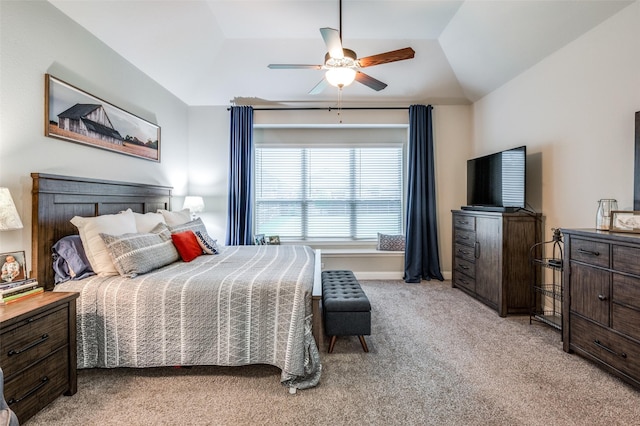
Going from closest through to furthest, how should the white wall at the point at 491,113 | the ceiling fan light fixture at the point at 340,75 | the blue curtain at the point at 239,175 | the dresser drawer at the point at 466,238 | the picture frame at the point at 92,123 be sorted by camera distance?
the white wall at the point at 491,113
the picture frame at the point at 92,123
the ceiling fan light fixture at the point at 340,75
the dresser drawer at the point at 466,238
the blue curtain at the point at 239,175

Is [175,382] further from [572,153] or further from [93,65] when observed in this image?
[572,153]

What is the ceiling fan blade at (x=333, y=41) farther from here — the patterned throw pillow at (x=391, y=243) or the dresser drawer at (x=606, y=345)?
the patterned throw pillow at (x=391, y=243)

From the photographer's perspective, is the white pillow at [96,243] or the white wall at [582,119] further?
the white wall at [582,119]

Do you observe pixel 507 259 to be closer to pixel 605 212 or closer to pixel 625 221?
pixel 605 212

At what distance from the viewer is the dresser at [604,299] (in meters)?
1.92

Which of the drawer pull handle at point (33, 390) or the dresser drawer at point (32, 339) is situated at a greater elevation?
the dresser drawer at point (32, 339)

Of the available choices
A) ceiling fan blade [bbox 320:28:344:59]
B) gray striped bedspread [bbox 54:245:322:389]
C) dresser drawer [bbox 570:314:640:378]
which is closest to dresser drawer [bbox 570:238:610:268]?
dresser drawer [bbox 570:314:640:378]

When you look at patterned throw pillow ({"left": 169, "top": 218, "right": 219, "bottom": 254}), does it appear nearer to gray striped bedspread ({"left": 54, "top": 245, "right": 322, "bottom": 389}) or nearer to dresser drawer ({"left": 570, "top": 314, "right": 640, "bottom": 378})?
gray striped bedspread ({"left": 54, "top": 245, "right": 322, "bottom": 389})

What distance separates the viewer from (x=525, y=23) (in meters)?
2.96

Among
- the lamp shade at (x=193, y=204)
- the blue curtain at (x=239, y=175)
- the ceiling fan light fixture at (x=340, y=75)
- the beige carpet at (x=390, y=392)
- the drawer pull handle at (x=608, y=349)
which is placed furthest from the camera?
the blue curtain at (x=239, y=175)

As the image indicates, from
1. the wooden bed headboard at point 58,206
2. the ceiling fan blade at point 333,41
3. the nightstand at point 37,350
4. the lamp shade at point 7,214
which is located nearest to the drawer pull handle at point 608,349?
the ceiling fan blade at point 333,41

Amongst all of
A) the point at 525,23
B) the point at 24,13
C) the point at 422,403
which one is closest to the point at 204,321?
the point at 422,403

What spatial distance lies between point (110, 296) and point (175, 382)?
748 mm

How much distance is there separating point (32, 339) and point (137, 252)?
0.79m
